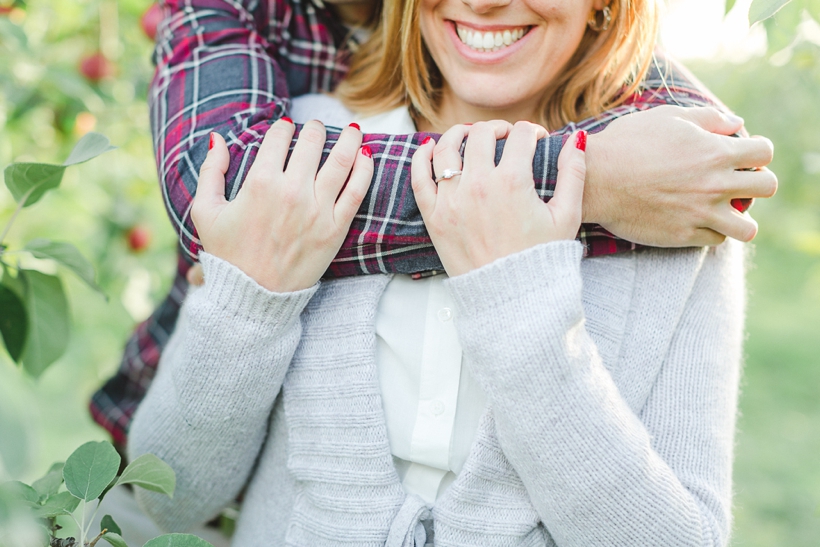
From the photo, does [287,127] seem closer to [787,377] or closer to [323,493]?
[323,493]

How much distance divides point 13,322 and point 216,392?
33 centimetres

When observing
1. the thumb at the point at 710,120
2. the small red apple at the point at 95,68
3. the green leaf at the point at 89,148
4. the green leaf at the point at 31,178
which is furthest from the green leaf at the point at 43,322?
the small red apple at the point at 95,68

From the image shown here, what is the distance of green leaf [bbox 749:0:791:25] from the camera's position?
2.45ft

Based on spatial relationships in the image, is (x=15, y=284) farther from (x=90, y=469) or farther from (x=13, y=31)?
(x=13, y=31)

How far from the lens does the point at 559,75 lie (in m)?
1.26

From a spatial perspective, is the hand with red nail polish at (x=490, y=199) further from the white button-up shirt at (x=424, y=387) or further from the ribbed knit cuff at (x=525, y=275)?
the white button-up shirt at (x=424, y=387)

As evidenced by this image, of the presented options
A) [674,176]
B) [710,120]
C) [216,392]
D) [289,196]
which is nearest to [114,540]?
[216,392]

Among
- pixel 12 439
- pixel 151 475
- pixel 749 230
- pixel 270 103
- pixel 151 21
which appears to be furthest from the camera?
pixel 151 21

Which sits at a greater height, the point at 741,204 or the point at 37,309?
the point at 741,204

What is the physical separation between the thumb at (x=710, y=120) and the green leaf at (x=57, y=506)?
0.95 meters

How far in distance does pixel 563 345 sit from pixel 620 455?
0.54 ft

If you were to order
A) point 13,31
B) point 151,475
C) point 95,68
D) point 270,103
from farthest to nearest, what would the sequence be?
1. point 95,68
2. point 13,31
3. point 270,103
4. point 151,475

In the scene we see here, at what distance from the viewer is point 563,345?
2.79 feet

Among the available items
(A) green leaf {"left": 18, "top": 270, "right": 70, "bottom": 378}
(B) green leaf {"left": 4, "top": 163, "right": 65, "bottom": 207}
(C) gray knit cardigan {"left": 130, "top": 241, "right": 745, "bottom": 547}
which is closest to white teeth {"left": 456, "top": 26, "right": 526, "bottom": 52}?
(C) gray knit cardigan {"left": 130, "top": 241, "right": 745, "bottom": 547}
